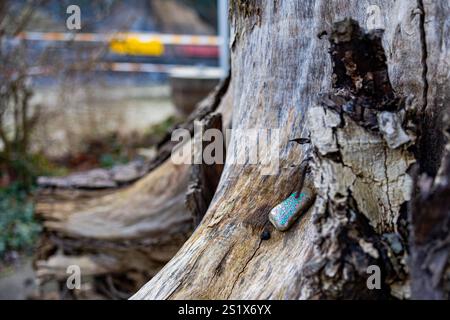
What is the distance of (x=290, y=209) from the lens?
187 cm

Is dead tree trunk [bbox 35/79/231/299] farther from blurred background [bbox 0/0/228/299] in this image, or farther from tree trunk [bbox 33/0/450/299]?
blurred background [bbox 0/0/228/299]

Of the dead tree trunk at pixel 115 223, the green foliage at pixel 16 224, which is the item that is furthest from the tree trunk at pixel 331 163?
the green foliage at pixel 16 224

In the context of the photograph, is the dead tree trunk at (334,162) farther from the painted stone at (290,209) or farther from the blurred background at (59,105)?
the blurred background at (59,105)

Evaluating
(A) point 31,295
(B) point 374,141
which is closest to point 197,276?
(B) point 374,141

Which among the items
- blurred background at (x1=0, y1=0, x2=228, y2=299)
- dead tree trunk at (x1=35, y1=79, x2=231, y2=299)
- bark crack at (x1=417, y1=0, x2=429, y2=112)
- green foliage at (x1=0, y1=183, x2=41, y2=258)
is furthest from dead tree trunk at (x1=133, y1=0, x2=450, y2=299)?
green foliage at (x1=0, y1=183, x2=41, y2=258)

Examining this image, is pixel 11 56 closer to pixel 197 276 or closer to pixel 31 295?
pixel 31 295

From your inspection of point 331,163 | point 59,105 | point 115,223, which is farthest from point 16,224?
point 331,163

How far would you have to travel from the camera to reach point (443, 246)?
1.38 meters

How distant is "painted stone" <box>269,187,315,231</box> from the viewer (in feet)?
6.08

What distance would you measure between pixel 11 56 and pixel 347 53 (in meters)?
4.59

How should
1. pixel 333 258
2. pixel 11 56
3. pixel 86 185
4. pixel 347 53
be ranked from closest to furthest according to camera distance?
pixel 333 258
pixel 347 53
pixel 86 185
pixel 11 56

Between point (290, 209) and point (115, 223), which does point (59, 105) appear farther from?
point (290, 209)

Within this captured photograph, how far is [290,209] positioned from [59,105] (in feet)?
15.9

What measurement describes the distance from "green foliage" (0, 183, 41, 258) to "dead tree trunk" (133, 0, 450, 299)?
11.5 feet
